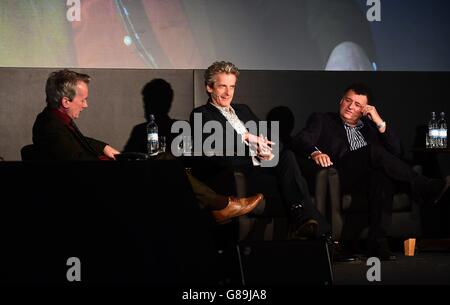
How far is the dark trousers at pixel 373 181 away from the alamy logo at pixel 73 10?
87.9 inches

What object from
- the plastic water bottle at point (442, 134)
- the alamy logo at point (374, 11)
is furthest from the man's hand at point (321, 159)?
the alamy logo at point (374, 11)

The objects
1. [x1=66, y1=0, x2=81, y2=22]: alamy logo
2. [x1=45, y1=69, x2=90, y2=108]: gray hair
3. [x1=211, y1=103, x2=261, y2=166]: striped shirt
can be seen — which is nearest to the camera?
[x1=45, y1=69, x2=90, y2=108]: gray hair

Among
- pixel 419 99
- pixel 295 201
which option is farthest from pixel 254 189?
pixel 419 99

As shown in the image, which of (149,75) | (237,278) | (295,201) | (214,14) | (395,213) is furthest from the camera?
(214,14)

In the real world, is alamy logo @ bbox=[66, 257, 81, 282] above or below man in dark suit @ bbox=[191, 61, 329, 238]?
below

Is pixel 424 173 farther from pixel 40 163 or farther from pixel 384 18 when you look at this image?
pixel 40 163

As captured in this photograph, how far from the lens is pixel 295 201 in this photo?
4.16 meters

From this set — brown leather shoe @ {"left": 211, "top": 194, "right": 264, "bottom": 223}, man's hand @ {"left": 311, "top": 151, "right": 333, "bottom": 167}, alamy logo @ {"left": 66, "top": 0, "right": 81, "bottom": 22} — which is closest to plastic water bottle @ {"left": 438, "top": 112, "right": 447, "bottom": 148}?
man's hand @ {"left": 311, "top": 151, "right": 333, "bottom": 167}

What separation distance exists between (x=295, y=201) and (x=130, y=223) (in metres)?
2.50

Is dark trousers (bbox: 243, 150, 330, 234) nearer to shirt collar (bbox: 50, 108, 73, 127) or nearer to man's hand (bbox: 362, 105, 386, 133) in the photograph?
man's hand (bbox: 362, 105, 386, 133)

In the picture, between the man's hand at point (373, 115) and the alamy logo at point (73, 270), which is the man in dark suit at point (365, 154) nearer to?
the man's hand at point (373, 115)

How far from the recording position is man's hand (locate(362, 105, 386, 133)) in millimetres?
4832

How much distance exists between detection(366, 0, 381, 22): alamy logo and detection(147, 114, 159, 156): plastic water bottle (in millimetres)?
1898

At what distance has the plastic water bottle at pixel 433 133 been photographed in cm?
493
